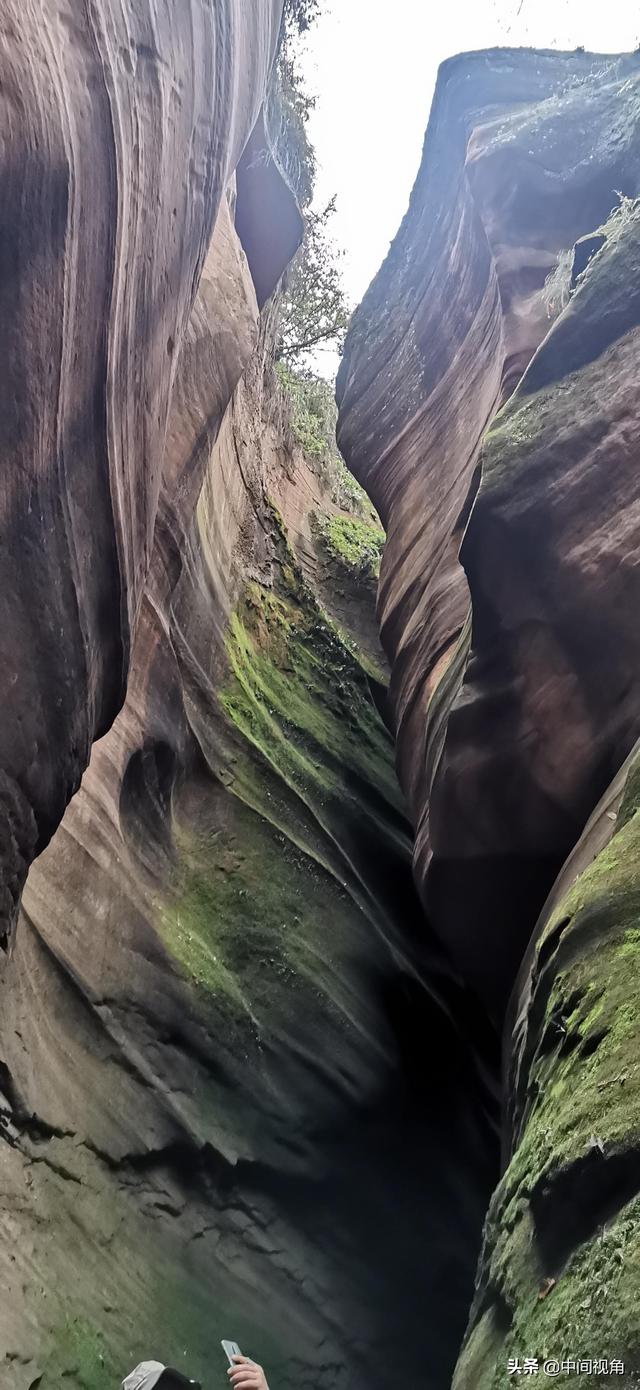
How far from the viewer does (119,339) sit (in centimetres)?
400

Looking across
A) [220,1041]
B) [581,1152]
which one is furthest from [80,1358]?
[581,1152]

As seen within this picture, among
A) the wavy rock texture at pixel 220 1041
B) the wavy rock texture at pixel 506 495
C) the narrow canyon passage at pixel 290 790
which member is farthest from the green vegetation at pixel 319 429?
the wavy rock texture at pixel 220 1041

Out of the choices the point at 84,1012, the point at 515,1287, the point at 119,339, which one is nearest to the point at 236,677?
the point at 84,1012

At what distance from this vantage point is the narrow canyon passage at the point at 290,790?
10.3 feet

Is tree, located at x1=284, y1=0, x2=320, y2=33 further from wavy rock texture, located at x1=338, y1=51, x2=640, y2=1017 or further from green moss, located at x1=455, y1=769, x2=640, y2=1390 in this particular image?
green moss, located at x1=455, y1=769, x2=640, y2=1390

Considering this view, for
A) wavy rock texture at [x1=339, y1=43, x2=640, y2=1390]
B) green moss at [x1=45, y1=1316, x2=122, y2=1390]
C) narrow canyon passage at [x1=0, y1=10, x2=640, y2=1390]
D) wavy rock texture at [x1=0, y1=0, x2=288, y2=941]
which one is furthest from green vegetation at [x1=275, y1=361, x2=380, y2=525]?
green moss at [x1=45, y1=1316, x2=122, y2=1390]

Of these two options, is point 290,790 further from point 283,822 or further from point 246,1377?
point 246,1377

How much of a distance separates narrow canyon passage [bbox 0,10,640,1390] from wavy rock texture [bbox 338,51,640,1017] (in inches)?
1.3

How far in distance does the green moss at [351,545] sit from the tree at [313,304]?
3551 millimetres

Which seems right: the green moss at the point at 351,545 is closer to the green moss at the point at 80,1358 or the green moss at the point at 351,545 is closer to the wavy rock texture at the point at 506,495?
the wavy rock texture at the point at 506,495

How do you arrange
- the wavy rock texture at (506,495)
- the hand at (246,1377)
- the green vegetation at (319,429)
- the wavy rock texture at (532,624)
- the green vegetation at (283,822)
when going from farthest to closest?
the green vegetation at (319,429)
the green vegetation at (283,822)
the wavy rock texture at (506,495)
the hand at (246,1377)
the wavy rock texture at (532,624)

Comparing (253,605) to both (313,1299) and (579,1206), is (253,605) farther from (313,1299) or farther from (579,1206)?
(579,1206)

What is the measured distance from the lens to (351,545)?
1376 cm

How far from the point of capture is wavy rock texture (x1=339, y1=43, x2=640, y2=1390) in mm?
2473
